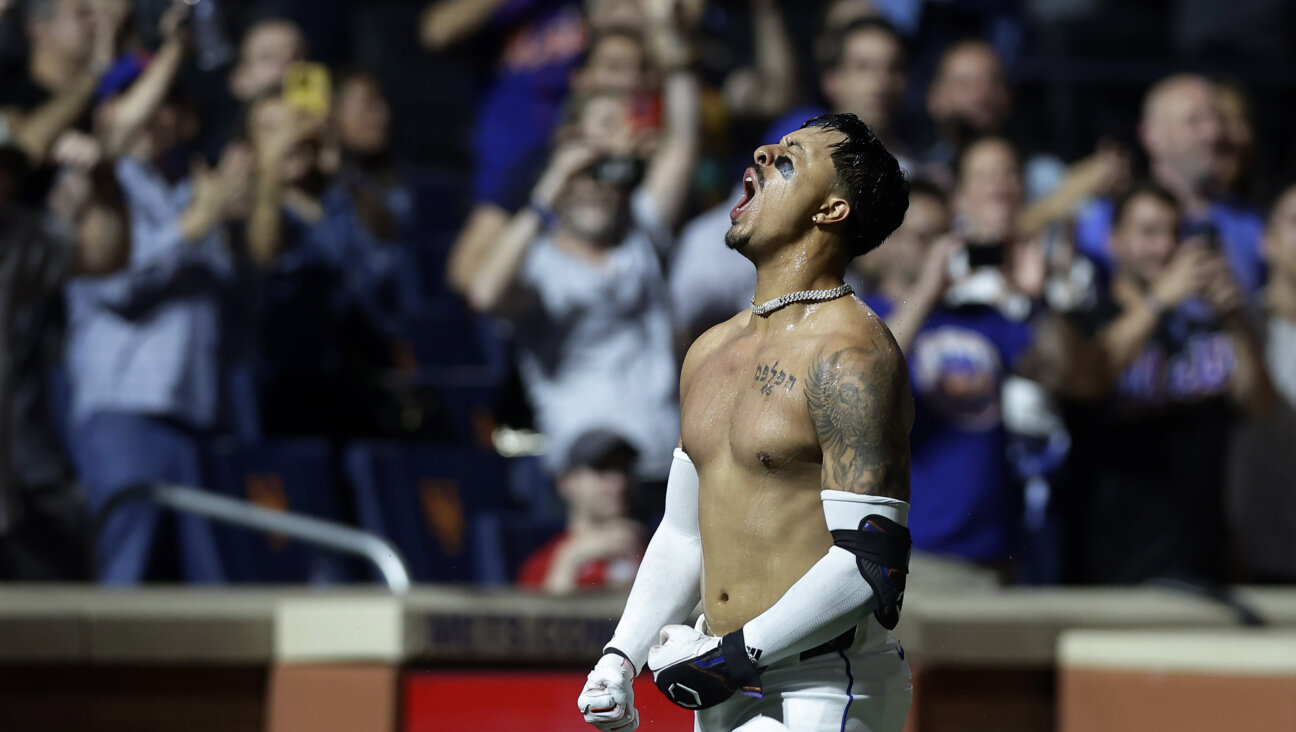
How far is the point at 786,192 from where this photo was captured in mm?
2723

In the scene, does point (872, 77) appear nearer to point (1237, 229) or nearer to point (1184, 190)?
point (1184, 190)

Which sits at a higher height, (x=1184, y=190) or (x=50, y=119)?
(x=50, y=119)

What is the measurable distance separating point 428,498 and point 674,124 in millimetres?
2053

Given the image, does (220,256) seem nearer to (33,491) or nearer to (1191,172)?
(33,491)

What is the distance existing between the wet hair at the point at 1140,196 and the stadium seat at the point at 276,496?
381 centimetres

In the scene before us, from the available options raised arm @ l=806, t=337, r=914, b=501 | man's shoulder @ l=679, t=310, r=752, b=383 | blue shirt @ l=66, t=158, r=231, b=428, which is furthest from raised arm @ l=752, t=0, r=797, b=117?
raised arm @ l=806, t=337, r=914, b=501

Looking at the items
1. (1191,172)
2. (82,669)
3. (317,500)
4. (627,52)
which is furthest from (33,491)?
(1191,172)

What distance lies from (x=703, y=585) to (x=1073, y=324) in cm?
430

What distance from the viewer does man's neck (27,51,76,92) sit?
22.5ft

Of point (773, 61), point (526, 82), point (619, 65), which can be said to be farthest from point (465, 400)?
point (773, 61)

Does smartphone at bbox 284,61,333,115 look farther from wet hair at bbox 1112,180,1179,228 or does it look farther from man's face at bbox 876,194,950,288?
wet hair at bbox 1112,180,1179,228

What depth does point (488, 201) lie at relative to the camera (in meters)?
6.96

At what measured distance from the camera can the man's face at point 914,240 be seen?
20.5 ft

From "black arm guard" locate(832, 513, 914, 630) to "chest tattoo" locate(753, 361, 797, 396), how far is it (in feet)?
0.94
